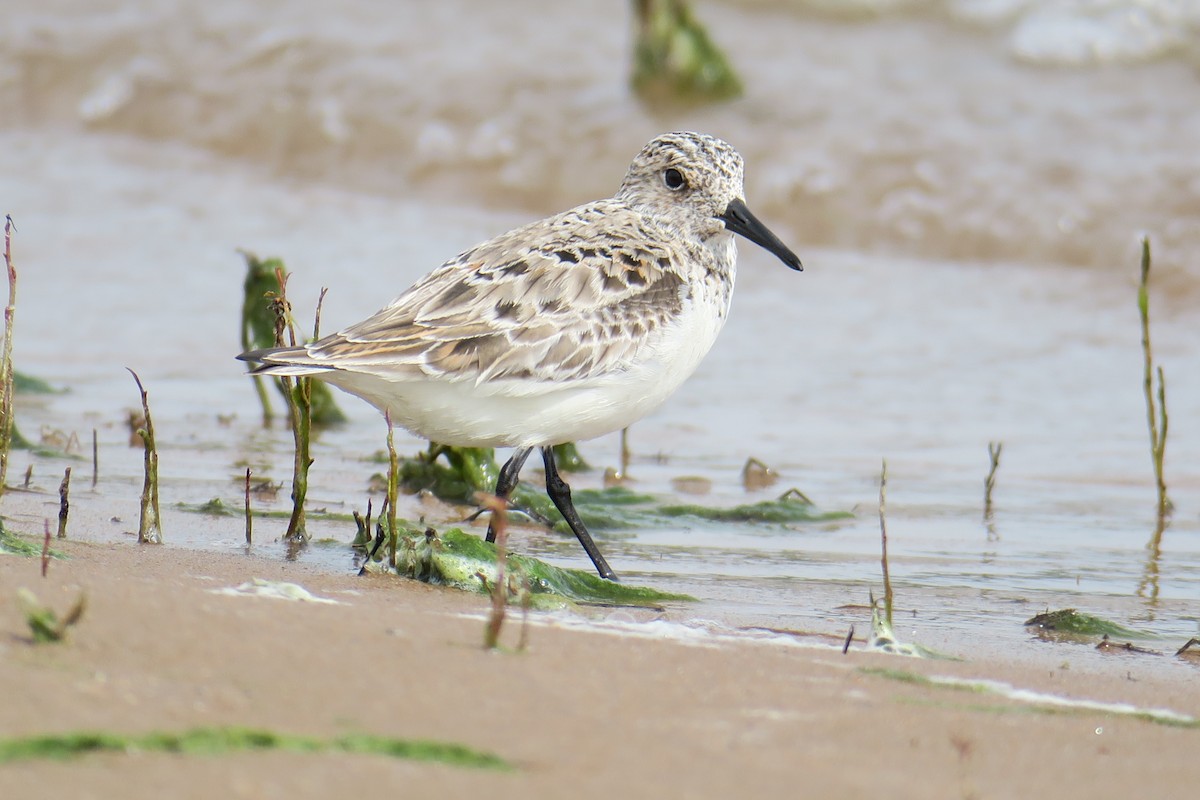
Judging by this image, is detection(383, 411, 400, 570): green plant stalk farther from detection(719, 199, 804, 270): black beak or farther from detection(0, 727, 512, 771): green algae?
detection(719, 199, 804, 270): black beak

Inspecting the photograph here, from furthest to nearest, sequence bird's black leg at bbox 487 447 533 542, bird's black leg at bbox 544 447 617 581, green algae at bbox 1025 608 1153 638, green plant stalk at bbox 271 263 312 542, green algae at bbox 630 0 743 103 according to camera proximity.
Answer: green algae at bbox 630 0 743 103 < bird's black leg at bbox 487 447 533 542 < bird's black leg at bbox 544 447 617 581 < green plant stalk at bbox 271 263 312 542 < green algae at bbox 1025 608 1153 638

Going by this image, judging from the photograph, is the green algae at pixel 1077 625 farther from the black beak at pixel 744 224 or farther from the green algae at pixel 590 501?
the black beak at pixel 744 224

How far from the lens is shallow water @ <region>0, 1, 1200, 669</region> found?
220 inches

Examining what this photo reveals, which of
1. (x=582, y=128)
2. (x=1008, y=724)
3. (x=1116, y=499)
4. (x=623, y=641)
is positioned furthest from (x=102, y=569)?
(x=582, y=128)

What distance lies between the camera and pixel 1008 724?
10.2 ft

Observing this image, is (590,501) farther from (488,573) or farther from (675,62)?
(675,62)

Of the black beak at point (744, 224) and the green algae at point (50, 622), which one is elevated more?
the black beak at point (744, 224)

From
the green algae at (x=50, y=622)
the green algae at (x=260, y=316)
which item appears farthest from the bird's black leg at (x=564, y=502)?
the green algae at (x=50, y=622)

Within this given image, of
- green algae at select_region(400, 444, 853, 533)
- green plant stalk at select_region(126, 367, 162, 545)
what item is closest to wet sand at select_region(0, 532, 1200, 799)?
green plant stalk at select_region(126, 367, 162, 545)

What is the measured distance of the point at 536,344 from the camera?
4.88 m

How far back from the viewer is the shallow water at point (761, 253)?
558cm

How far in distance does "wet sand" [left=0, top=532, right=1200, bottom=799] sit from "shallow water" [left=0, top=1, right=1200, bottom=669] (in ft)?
3.35

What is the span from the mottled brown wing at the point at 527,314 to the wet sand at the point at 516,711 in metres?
1.36

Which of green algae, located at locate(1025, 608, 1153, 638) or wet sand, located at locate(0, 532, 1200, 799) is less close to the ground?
green algae, located at locate(1025, 608, 1153, 638)
